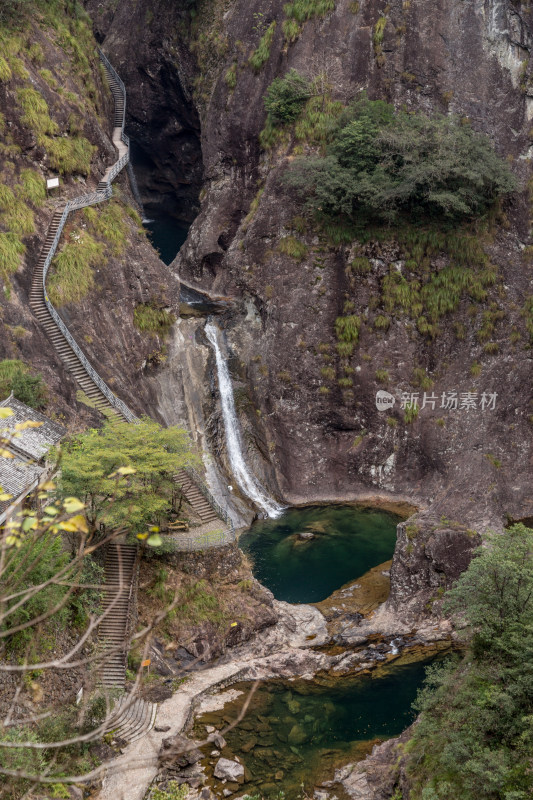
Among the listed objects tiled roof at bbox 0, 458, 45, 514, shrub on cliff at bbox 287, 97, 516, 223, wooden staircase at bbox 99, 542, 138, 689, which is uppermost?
shrub on cliff at bbox 287, 97, 516, 223

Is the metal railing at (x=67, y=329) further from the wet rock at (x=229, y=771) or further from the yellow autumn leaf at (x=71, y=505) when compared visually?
the yellow autumn leaf at (x=71, y=505)

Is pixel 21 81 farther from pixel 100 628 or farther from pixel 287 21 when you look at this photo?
pixel 100 628

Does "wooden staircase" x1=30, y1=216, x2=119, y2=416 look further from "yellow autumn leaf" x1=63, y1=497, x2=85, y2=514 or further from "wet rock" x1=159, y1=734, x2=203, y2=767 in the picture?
"yellow autumn leaf" x1=63, y1=497, x2=85, y2=514

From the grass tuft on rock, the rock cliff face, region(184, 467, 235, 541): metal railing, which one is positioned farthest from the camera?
the rock cliff face

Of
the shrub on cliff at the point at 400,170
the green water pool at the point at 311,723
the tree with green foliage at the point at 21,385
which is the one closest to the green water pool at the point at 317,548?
the green water pool at the point at 311,723

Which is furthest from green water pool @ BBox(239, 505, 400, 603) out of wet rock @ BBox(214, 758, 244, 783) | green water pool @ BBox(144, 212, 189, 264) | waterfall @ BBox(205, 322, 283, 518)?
green water pool @ BBox(144, 212, 189, 264)

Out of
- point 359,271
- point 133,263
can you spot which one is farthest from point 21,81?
point 359,271

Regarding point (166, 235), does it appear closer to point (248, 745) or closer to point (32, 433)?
Answer: point (32, 433)
